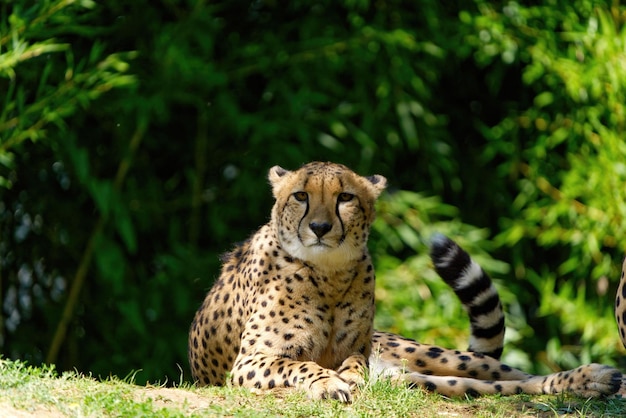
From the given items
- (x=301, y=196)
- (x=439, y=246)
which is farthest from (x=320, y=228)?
(x=439, y=246)

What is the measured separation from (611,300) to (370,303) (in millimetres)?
2689

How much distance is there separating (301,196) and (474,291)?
856 mm

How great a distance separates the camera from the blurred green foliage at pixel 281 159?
5773mm

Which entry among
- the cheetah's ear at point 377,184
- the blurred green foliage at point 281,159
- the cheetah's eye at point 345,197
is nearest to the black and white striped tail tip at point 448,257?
the cheetah's ear at point 377,184

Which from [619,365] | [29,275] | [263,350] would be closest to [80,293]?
[29,275]

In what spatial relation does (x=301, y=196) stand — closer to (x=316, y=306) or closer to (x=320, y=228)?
(x=320, y=228)

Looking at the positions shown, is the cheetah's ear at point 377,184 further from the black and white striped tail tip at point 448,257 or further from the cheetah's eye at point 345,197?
the black and white striped tail tip at point 448,257

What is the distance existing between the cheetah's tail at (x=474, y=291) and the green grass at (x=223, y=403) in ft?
2.28

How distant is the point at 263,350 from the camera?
12.5 feet

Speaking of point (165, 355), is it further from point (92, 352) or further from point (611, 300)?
point (611, 300)

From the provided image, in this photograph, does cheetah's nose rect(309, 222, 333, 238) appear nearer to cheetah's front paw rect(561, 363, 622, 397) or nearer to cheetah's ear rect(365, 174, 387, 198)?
cheetah's ear rect(365, 174, 387, 198)

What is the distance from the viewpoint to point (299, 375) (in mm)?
3566

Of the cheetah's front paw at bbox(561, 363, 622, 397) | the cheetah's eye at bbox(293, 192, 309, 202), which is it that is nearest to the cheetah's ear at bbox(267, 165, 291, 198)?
the cheetah's eye at bbox(293, 192, 309, 202)

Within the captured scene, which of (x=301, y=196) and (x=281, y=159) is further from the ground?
(x=301, y=196)
